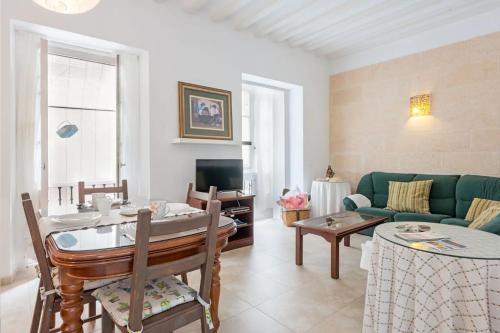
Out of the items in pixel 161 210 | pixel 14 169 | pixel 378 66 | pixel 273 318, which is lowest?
pixel 273 318

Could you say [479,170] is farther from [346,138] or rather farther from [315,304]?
[315,304]

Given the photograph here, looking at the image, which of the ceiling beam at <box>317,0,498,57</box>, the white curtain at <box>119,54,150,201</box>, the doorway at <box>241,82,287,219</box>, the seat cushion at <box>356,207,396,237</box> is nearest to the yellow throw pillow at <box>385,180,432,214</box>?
the seat cushion at <box>356,207,396,237</box>

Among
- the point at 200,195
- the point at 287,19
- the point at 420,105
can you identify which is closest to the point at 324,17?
the point at 287,19

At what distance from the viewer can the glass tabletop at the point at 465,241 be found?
55.8 inches

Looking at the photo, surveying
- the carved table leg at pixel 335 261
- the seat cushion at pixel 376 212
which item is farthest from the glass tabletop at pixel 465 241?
the seat cushion at pixel 376 212

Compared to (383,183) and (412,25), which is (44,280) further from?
(412,25)

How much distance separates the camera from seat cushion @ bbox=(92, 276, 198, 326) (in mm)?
1303

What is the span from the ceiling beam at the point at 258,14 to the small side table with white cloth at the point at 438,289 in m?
2.96

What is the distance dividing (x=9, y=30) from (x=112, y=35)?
841 mm

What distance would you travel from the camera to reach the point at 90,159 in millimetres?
3326

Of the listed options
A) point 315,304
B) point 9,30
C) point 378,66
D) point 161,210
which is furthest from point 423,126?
point 9,30

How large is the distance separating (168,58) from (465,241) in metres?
3.28

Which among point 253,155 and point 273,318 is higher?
point 253,155

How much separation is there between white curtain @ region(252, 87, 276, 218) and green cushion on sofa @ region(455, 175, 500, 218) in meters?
2.68
